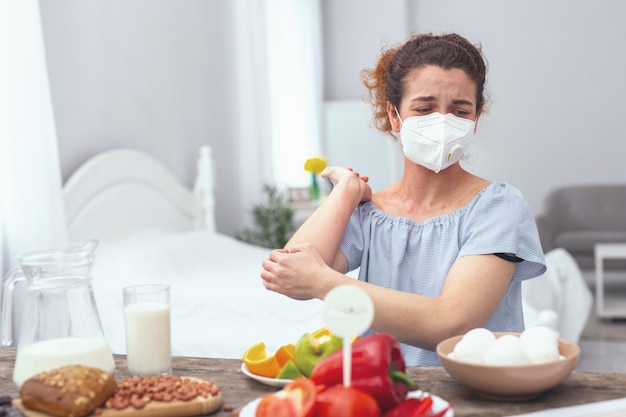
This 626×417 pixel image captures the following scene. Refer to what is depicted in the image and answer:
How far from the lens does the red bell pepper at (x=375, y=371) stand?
2.73ft

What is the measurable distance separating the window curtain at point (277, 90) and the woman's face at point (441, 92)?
10.2ft

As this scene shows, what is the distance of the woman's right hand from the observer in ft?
4.99

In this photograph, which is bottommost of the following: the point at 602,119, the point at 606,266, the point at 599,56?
the point at 606,266

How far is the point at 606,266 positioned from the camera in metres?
5.52

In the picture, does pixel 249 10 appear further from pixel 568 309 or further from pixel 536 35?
pixel 536 35

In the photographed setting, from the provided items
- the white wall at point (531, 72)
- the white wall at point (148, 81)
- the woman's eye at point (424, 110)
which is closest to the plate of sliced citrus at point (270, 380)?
the woman's eye at point (424, 110)

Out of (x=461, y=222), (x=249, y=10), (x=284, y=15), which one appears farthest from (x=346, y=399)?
(x=284, y=15)

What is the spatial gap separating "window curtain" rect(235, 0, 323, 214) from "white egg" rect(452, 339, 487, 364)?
11.7ft

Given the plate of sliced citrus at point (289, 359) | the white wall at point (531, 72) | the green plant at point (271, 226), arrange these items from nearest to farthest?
the plate of sliced citrus at point (289, 359)
the green plant at point (271, 226)
the white wall at point (531, 72)

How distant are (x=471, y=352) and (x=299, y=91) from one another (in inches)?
182

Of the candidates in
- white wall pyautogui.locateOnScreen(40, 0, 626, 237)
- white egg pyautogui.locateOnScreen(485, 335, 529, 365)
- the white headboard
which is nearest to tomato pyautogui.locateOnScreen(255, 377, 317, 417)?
white egg pyautogui.locateOnScreen(485, 335, 529, 365)

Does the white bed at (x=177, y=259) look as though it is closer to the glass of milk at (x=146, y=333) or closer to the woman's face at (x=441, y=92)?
the woman's face at (x=441, y=92)

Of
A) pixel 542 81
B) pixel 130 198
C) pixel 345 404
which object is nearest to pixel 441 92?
pixel 345 404

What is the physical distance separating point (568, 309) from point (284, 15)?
2.68 metres
